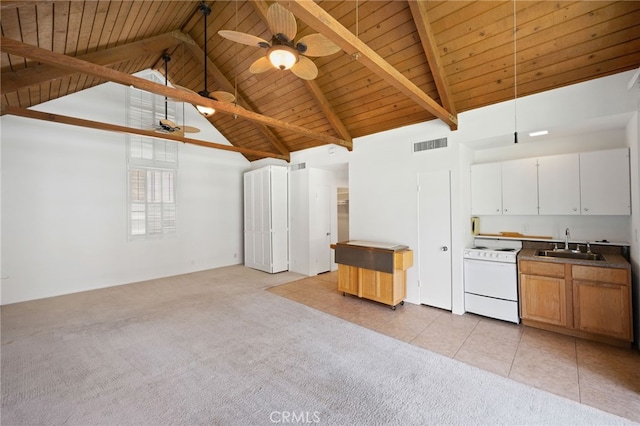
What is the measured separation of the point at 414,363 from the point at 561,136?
377 cm

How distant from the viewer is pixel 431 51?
318 centimetres

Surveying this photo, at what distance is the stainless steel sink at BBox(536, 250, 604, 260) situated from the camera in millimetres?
3348

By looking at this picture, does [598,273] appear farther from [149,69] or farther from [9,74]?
[149,69]

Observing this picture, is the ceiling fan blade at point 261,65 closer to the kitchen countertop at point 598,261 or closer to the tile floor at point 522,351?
the tile floor at point 522,351

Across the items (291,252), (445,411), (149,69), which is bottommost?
(445,411)

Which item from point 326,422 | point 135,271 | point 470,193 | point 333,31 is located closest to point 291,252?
point 135,271

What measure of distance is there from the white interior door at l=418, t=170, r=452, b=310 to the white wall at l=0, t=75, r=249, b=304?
557 cm

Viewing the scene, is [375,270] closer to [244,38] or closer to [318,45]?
[318,45]

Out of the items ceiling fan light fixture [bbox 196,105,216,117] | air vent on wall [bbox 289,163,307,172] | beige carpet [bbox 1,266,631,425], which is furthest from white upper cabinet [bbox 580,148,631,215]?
ceiling fan light fixture [bbox 196,105,216,117]

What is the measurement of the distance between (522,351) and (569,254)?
1629mm

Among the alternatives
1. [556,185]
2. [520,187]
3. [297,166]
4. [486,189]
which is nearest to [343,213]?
[297,166]

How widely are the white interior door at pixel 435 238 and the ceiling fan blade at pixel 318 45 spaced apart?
2.56m

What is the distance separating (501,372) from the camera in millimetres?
2523

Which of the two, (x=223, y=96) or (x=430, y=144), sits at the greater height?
(x=223, y=96)
